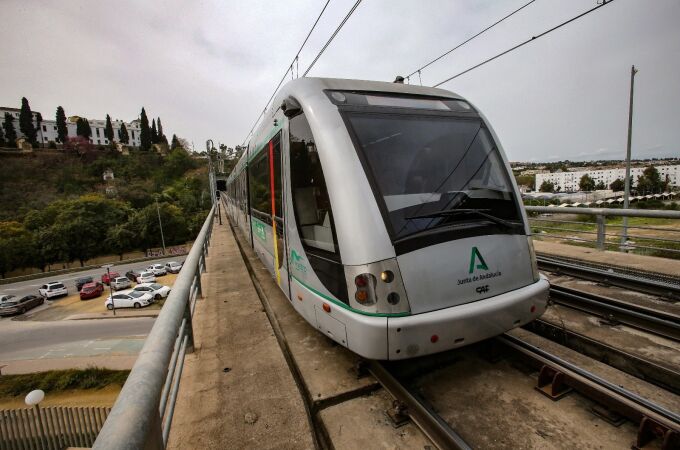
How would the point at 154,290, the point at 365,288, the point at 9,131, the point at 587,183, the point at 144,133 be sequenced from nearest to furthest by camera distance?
the point at 365,288 < the point at 587,183 < the point at 154,290 < the point at 9,131 < the point at 144,133

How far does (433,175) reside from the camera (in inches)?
135

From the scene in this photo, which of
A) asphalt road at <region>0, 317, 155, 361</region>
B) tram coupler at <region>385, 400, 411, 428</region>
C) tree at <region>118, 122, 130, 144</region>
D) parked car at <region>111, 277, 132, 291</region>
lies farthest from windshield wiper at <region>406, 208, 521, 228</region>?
tree at <region>118, 122, 130, 144</region>

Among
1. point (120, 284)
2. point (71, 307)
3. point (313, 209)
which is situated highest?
point (313, 209)

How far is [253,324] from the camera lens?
4.88 metres

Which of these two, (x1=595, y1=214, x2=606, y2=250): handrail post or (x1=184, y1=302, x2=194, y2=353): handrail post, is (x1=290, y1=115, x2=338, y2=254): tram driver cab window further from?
(x1=595, y1=214, x2=606, y2=250): handrail post

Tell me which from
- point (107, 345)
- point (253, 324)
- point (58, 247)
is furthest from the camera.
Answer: point (58, 247)

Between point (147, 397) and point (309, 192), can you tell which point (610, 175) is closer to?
point (309, 192)

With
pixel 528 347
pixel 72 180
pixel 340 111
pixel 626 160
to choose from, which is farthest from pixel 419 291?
pixel 72 180

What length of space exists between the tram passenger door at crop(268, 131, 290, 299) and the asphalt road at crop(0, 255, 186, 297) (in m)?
59.3

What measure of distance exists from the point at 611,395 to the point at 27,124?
530ft

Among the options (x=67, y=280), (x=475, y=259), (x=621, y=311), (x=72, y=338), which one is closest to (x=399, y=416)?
(x=475, y=259)

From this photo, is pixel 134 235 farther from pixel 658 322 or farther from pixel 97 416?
pixel 658 322

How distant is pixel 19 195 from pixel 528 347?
120 m

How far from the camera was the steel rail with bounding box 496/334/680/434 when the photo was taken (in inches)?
95.7
